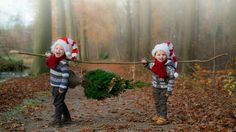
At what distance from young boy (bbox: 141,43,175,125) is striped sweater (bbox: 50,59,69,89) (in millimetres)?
1623

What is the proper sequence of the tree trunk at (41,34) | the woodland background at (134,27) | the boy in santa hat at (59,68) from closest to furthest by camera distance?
1. the boy in santa hat at (59,68)
2. the woodland background at (134,27)
3. the tree trunk at (41,34)

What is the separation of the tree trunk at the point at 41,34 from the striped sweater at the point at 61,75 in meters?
11.9

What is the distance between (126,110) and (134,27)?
22.4m

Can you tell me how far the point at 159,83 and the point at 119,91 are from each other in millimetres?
920

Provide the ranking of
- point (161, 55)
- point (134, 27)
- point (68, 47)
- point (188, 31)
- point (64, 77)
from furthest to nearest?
point (134, 27), point (188, 31), point (161, 55), point (68, 47), point (64, 77)

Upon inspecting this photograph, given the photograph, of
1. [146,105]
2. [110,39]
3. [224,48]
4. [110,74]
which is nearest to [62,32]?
[224,48]

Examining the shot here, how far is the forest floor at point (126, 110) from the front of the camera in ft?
26.9

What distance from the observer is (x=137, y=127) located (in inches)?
319

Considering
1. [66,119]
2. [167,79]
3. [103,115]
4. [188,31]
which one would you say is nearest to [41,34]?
[188,31]

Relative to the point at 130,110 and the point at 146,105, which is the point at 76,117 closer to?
the point at 130,110

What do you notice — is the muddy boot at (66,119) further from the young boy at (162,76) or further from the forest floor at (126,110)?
the young boy at (162,76)

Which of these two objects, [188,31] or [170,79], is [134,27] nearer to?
[188,31]

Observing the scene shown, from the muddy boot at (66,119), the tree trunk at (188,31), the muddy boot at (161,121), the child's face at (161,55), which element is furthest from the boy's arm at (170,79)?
the tree trunk at (188,31)

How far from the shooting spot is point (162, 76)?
846cm
